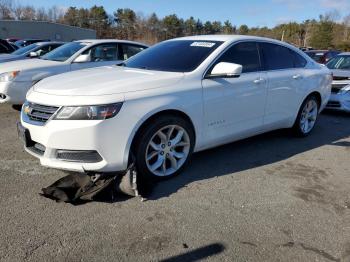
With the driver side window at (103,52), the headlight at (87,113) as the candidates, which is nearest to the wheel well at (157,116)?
the headlight at (87,113)

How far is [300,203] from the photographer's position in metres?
3.84

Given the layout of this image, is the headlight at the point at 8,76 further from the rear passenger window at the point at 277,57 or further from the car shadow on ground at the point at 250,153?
the rear passenger window at the point at 277,57

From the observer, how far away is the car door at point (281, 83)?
532 centimetres

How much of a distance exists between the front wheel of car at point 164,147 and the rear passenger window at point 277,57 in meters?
1.83

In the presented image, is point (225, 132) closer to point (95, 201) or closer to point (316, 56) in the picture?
point (95, 201)

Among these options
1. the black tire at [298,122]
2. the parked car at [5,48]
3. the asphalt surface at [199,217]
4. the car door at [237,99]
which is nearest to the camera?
the asphalt surface at [199,217]

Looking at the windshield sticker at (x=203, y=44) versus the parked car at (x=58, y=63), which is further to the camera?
the parked car at (x=58, y=63)

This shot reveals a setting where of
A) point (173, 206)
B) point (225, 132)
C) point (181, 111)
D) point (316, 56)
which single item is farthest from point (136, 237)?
point (316, 56)

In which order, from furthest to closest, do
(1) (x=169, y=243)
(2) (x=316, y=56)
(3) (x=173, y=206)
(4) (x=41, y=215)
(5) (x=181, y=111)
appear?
(2) (x=316, y=56) < (5) (x=181, y=111) < (3) (x=173, y=206) < (4) (x=41, y=215) < (1) (x=169, y=243)

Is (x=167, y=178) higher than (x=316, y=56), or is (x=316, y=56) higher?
(x=316, y=56)

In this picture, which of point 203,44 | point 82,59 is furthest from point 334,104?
point 82,59

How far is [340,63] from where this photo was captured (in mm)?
9703

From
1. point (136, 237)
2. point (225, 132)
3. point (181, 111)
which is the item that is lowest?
point (136, 237)

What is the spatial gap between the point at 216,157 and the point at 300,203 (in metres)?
1.53
